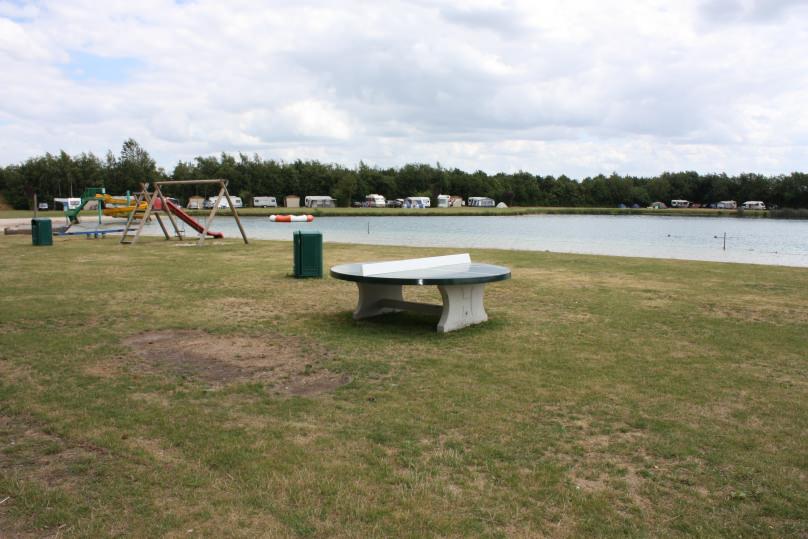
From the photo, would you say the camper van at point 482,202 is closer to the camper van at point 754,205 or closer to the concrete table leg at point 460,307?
the camper van at point 754,205

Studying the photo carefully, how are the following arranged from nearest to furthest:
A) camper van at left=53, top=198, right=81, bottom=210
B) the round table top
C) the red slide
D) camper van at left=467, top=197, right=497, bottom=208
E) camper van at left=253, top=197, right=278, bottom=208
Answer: the round table top < the red slide < camper van at left=53, top=198, right=81, bottom=210 < camper van at left=253, top=197, right=278, bottom=208 < camper van at left=467, top=197, right=497, bottom=208

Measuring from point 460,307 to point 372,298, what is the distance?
139cm

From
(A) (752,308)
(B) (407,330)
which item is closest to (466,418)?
(B) (407,330)

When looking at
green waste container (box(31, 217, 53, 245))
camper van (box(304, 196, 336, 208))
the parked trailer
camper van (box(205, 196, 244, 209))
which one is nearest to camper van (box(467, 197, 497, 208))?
the parked trailer

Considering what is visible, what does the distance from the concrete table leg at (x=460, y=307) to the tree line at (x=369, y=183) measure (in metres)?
86.0

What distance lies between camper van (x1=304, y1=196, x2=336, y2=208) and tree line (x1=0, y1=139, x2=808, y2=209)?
74.2 inches

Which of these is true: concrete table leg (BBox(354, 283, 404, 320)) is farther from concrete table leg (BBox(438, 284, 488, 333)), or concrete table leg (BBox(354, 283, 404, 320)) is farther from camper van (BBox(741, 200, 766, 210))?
camper van (BBox(741, 200, 766, 210))

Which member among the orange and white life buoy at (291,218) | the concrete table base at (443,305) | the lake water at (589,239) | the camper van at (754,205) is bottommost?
the lake water at (589,239)

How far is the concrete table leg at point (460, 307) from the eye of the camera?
322 inches

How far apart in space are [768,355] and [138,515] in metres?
6.35

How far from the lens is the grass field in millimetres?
3605

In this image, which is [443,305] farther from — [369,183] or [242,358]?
[369,183]

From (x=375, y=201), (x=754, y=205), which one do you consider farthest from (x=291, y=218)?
(x=754, y=205)

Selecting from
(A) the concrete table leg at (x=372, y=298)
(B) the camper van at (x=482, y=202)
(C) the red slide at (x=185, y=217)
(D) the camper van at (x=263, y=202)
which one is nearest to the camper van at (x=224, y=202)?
(D) the camper van at (x=263, y=202)
